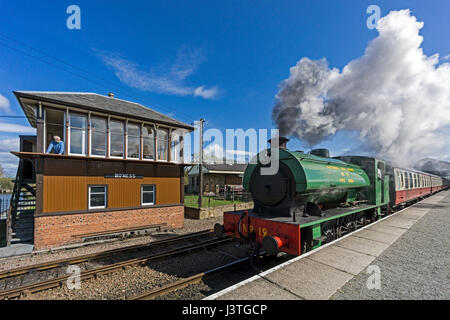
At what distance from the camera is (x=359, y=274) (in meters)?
4.35

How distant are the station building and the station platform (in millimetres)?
7858

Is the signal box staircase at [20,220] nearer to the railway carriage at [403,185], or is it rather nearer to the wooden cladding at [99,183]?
the wooden cladding at [99,183]

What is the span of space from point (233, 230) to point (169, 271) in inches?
84.2

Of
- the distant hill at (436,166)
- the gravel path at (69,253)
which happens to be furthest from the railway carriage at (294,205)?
the distant hill at (436,166)

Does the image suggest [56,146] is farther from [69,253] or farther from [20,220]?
[20,220]

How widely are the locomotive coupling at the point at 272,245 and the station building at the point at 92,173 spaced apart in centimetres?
761

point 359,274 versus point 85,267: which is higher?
point 359,274

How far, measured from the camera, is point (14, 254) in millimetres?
6926

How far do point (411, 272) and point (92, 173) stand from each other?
1140 centimetres

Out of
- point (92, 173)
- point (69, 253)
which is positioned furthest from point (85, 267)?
point (92, 173)

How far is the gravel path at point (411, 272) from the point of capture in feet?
12.2

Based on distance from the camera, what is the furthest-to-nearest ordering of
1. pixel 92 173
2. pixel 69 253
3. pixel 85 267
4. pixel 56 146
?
1. pixel 92 173
2. pixel 56 146
3. pixel 69 253
4. pixel 85 267
